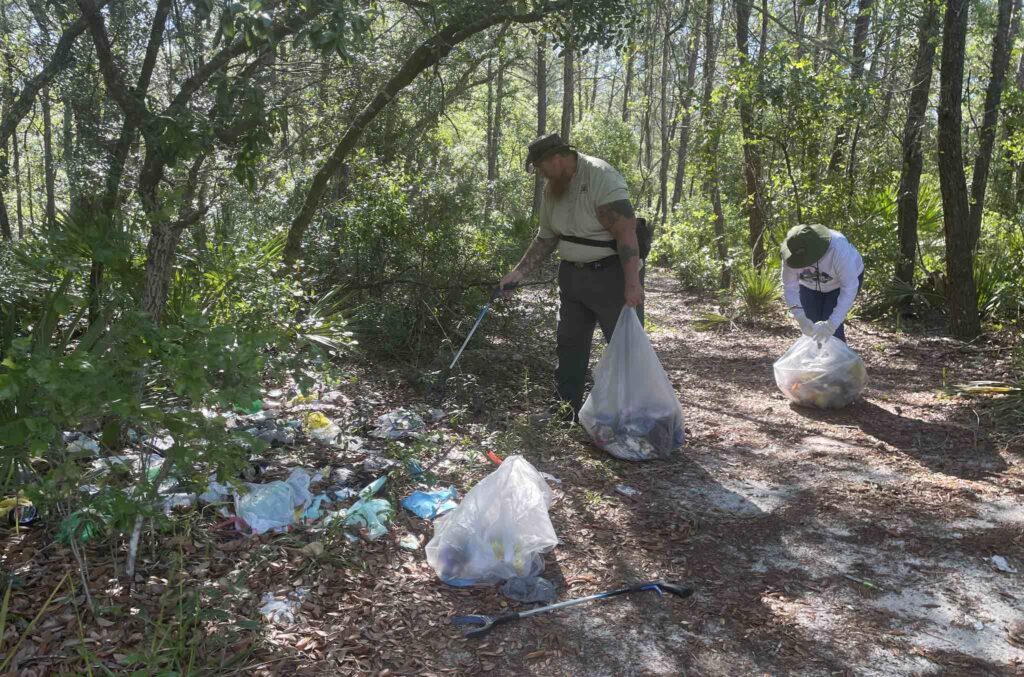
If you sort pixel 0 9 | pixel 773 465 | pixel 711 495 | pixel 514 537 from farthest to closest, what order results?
pixel 0 9, pixel 773 465, pixel 711 495, pixel 514 537

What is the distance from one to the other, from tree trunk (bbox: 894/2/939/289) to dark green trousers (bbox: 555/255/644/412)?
199 inches

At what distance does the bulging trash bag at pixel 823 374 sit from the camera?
5297 millimetres

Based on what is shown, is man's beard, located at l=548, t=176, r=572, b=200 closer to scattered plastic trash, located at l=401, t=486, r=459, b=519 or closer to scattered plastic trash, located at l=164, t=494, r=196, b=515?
scattered plastic trash, located at l=401, t=486, r=459, b=519

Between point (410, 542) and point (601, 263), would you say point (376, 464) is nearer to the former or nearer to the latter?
point (410, 542)

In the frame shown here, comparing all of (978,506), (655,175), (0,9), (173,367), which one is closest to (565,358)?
(978,506)

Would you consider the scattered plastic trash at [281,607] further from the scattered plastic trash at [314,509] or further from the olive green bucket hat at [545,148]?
the olive green bucket hat at [545,148]

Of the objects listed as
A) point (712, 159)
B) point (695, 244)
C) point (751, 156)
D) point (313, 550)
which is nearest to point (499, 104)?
point (695, 244)

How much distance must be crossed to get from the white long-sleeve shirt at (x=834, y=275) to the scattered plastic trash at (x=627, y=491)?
6.88ft

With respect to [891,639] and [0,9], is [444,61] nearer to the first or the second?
[0,9]

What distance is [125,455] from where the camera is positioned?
3.47 meters

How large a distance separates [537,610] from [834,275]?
3.56 metres

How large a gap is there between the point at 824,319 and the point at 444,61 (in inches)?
221

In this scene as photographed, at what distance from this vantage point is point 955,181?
7.09m

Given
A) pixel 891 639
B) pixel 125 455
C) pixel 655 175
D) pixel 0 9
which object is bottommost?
pixel 891 639
